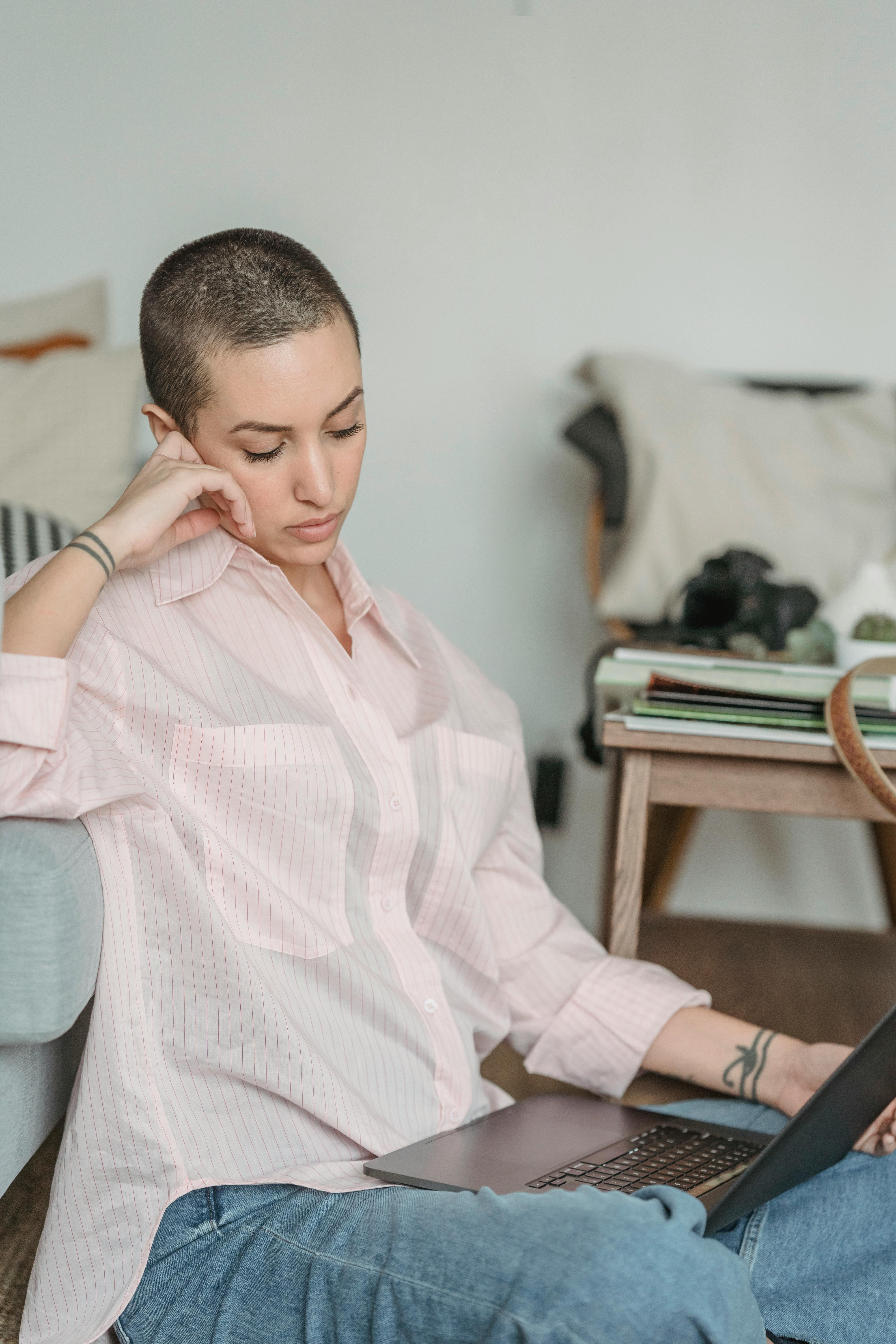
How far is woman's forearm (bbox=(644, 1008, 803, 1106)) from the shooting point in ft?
3.16

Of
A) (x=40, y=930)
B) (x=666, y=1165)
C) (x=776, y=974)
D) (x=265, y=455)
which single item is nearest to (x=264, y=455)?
(x=265, y=455)

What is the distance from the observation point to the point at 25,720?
67 centimetres

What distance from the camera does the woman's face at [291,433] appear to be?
0.82 m

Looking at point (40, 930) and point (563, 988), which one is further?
point (563, 988)

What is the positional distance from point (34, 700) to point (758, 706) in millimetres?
649

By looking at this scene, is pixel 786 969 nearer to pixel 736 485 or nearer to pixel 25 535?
pixel 736 485

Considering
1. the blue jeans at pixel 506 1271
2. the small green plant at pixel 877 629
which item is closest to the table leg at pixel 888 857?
the small green plant at pixel 877 629

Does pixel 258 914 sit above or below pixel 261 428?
below

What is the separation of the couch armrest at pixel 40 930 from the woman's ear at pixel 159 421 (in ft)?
1.09

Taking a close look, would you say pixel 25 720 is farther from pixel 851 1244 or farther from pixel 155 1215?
pixel 851 1244

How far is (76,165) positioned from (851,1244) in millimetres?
1550

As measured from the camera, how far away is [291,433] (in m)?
0.83

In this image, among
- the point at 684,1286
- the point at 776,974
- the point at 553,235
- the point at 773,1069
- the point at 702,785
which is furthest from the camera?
the point at 553,235

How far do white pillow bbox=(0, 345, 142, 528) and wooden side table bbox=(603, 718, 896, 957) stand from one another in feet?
2.47
